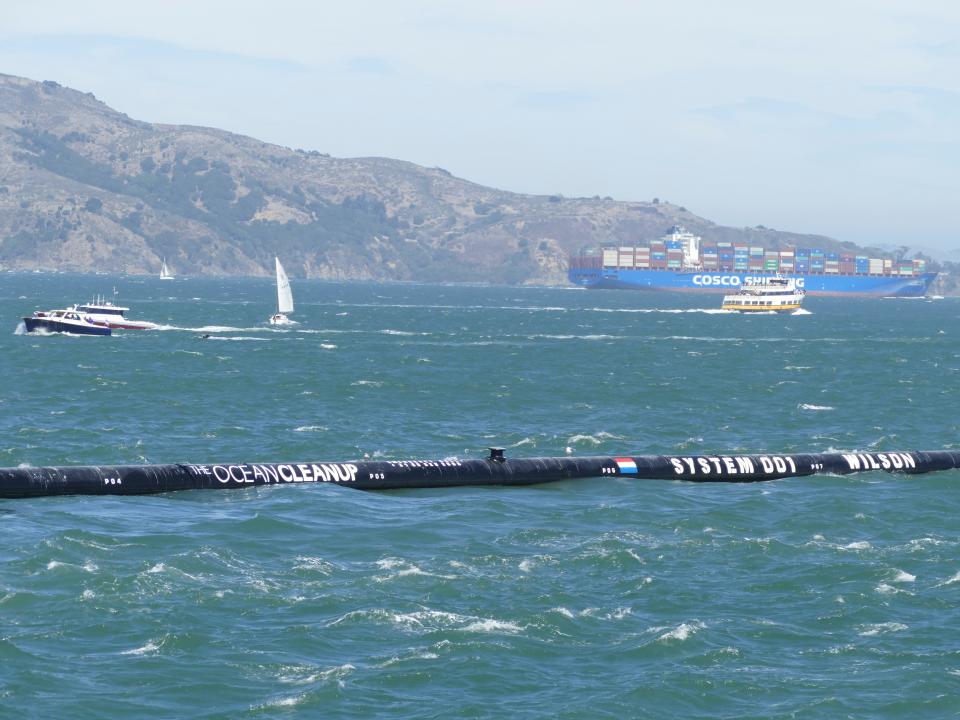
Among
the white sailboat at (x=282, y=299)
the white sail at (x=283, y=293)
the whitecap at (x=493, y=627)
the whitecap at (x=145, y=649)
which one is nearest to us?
the whitecap at (x=145, y=649)

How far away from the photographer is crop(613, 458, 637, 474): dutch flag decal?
181 feet

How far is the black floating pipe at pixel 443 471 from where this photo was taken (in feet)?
158

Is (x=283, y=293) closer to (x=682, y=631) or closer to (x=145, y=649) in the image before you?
(x=682, y=631)

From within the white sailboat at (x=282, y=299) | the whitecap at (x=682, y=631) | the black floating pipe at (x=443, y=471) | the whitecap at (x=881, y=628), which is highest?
the white sailboat at (x=282, y=299)

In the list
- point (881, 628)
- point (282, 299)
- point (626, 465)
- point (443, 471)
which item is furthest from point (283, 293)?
point (881, 628)

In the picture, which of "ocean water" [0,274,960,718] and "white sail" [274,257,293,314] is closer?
"ocean water" [0,274,960,718]

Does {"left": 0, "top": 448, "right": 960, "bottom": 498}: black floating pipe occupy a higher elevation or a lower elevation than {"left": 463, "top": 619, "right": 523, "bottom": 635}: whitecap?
higher

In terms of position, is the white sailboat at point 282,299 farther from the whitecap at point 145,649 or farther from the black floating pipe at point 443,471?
the whitecap at point 145,649

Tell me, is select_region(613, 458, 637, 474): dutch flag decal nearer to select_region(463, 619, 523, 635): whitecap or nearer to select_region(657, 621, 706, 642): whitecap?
select_region(657, 621, 706, 642): whitecap

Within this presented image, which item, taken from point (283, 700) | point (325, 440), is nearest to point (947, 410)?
point (325, 440)

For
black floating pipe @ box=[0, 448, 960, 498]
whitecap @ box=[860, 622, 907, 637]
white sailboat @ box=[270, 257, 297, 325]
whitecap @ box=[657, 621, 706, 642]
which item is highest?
white sailboat @ box=[270, 257, 297, 325]

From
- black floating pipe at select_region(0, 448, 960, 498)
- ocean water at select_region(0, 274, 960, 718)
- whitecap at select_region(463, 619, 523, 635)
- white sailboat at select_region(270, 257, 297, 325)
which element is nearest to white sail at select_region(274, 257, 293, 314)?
white sailboat at select_region(270, 257, 297, 325)

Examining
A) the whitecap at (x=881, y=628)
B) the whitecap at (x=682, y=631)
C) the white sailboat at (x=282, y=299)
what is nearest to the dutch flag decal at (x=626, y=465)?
the whitecap at (x=881, y=628)

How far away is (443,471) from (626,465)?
24.6ft
